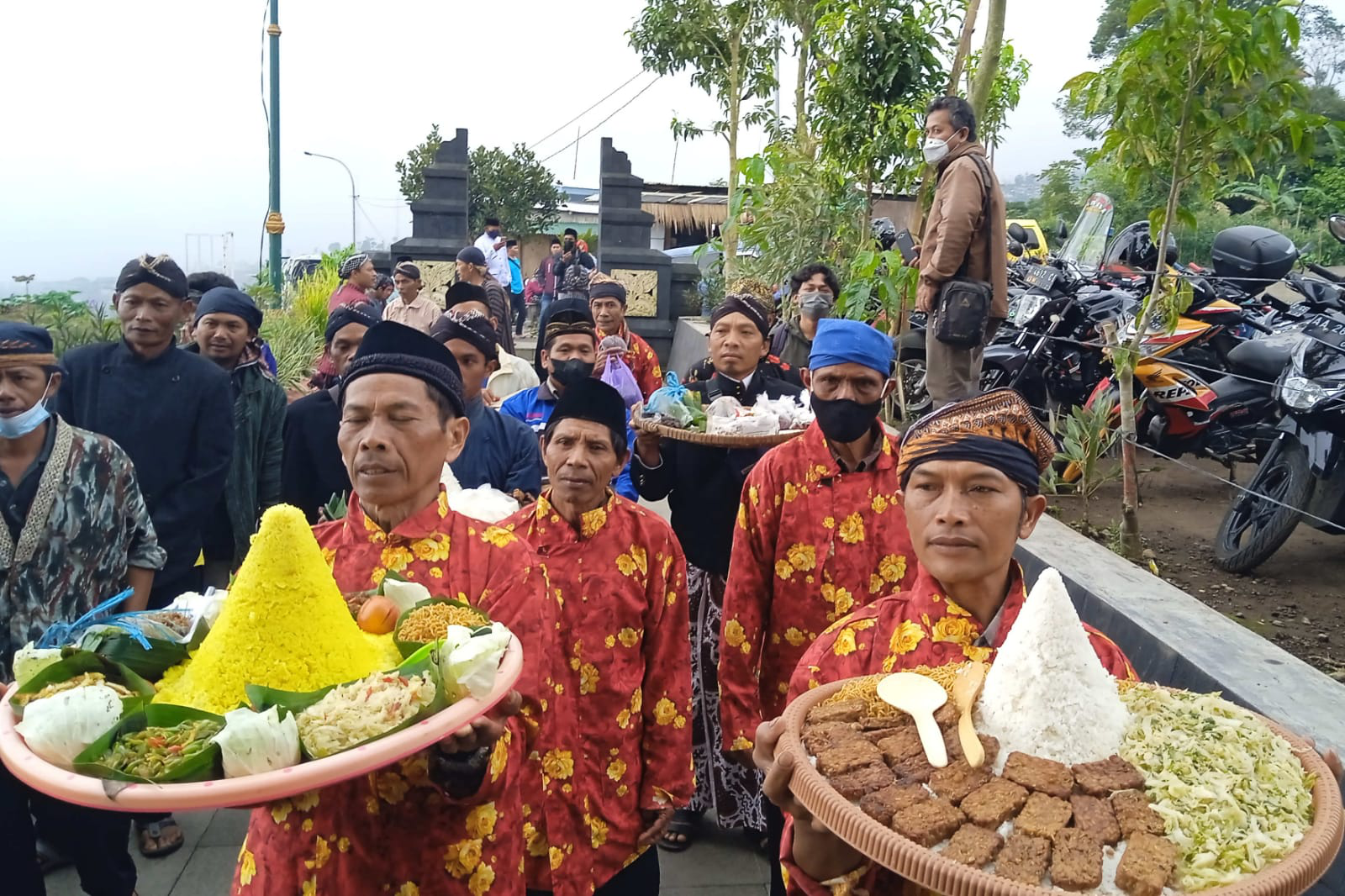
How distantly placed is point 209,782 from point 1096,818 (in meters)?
1.26

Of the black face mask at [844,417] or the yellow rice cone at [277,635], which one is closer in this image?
the yellow rice cone at [277,635]

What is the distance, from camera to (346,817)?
80.0 inches

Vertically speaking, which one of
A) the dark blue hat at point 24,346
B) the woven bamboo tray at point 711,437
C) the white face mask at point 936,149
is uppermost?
the white face mask at point 936,149

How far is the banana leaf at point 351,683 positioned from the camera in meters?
1.51

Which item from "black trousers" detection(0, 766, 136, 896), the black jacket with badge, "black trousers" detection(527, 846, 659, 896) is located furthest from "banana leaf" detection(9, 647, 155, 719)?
the black jacket with badge

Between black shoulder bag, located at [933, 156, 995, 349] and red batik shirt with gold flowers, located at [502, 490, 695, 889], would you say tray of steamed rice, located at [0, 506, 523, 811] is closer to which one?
red batik shirt with gold flowers, located at [502, 490, 695, 889]

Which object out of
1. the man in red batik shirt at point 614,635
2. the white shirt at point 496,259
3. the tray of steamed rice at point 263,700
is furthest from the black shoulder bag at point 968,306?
the white shirt at point 496,259

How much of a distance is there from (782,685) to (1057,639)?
78.1 inches

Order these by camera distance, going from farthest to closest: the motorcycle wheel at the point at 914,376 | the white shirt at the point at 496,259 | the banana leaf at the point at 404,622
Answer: the white shirt at the point at 496,259
the motorcycle wheel at the point at 914,376
the banana leaf at the point at 404,622

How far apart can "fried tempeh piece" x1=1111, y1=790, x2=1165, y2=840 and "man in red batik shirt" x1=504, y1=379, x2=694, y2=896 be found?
1.91 meters

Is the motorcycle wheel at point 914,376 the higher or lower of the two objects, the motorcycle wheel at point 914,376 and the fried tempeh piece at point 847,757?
the higher

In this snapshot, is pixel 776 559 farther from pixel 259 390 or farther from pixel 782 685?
pixel 259 390

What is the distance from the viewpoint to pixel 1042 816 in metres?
1.36

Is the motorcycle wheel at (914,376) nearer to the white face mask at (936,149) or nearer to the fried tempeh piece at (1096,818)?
the white face mask at (936,149)
